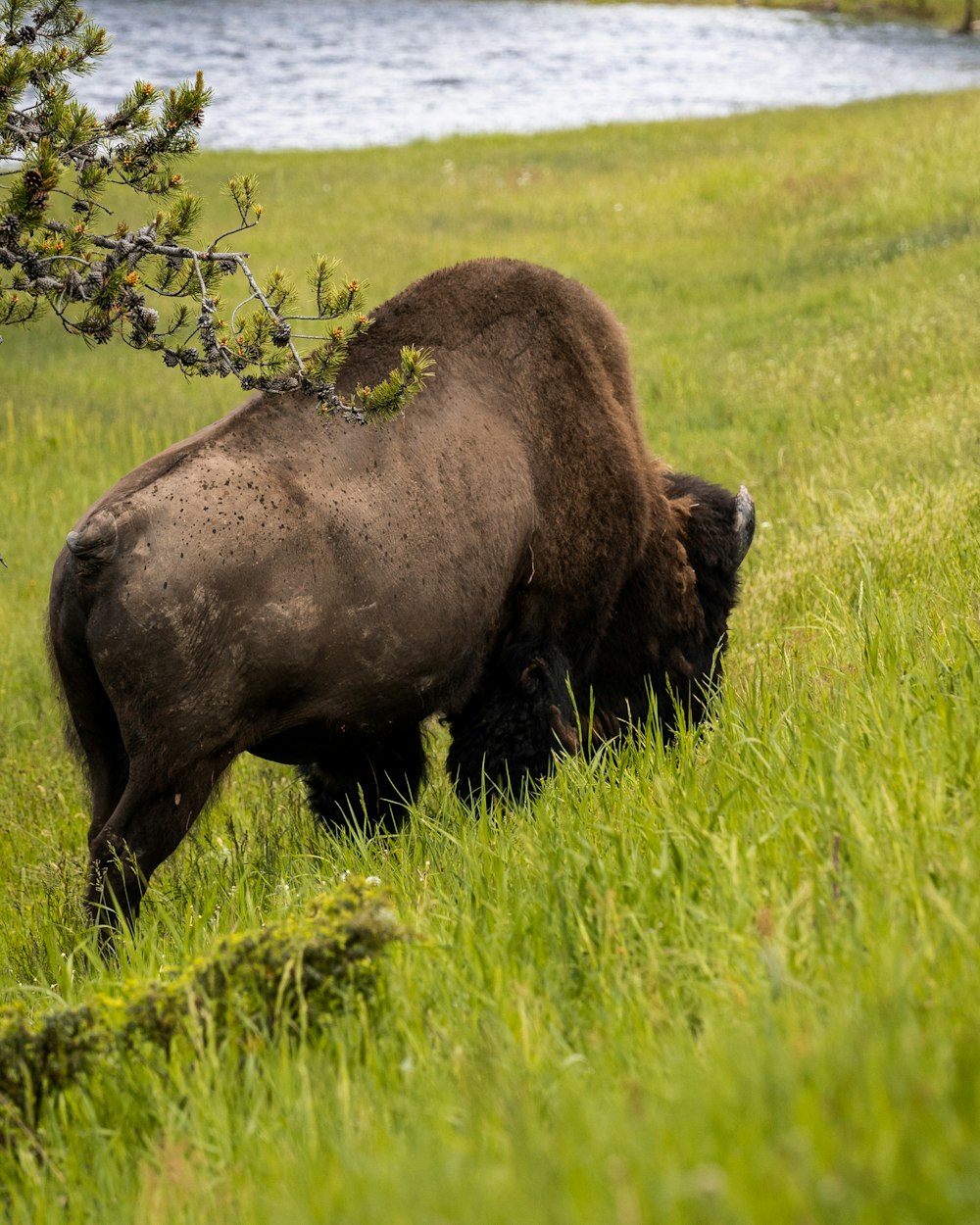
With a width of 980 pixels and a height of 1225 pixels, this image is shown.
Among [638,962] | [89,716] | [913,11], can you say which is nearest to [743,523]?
[89,716]

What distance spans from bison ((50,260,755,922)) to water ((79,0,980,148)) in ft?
106

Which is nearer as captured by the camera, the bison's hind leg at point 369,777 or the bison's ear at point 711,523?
the bison's hind leg at point 369,777

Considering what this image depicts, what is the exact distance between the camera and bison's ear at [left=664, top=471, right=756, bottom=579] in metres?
5.39

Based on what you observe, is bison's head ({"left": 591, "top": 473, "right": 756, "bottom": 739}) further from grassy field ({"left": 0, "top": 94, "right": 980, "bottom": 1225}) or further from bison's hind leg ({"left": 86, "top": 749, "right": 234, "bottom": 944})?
bison's hind leg ({"left": 86, "top": 749, "right": 234, "bottom": 944})

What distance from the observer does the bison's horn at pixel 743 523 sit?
544 centimetres

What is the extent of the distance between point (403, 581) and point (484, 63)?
158ft

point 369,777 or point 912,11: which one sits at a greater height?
point 912,11

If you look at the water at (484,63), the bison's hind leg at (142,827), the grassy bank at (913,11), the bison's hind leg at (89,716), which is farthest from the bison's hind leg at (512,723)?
the grassy bank at (913,11)

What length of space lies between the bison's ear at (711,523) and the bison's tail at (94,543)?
2.43 meters

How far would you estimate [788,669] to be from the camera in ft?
13.5

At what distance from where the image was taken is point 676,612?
17.2 ft

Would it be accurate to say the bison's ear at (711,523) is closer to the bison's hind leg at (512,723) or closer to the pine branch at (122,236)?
the bison's hind leg at (512,723)

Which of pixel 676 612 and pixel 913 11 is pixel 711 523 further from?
pixel 913 11

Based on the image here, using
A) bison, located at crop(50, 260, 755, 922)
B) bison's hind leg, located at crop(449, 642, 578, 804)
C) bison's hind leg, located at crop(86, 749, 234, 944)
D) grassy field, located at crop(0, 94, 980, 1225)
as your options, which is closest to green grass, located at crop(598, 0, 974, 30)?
grassy field, located at crop(0, 94, 980, 1225)
